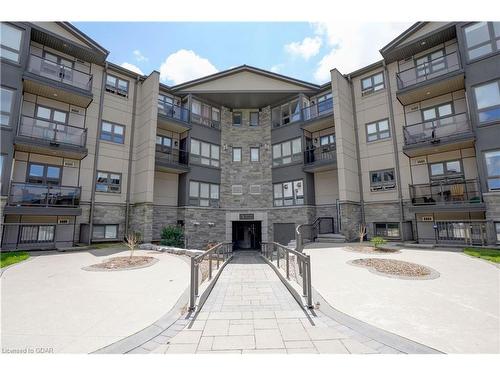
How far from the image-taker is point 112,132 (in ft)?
54.5

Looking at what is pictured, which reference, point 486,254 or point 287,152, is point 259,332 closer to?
point 486,254

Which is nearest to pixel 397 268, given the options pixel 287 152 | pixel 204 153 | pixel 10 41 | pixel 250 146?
pixel 287 152

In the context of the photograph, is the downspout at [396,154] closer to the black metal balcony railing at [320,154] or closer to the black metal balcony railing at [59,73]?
the black metal balcony railing at [320,154]

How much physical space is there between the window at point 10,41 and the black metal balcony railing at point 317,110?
17.8 meters

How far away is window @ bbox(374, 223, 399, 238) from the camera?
15.4m

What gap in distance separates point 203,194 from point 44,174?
9.76m

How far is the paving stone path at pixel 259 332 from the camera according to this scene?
3451 mm

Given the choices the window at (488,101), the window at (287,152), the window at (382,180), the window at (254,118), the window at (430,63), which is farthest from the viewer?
the window at (254,118)

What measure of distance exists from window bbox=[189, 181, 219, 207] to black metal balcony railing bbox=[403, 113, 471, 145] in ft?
45.5

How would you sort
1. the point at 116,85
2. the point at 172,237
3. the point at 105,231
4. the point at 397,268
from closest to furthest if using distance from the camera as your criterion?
the point at 397,268 < the point at 105,231 < the point at 172,237 < the point at 116,85

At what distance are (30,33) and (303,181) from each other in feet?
61.1

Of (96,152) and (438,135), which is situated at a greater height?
(438,135)

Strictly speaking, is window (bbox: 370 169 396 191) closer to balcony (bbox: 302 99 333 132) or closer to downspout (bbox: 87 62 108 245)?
balcony (bbox: 302 99 333 132)

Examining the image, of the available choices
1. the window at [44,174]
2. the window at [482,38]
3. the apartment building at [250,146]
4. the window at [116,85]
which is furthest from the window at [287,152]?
the window at [44,174]
